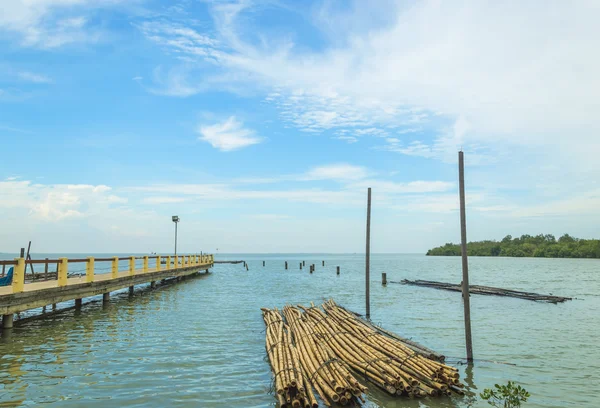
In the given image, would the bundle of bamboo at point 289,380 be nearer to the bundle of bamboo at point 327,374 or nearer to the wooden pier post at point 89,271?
the bundle of bamboo at point 327,374

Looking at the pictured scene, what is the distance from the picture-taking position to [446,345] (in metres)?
13.8

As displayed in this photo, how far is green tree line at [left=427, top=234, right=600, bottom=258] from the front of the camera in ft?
426

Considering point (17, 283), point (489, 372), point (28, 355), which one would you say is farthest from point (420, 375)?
point (17, 283)

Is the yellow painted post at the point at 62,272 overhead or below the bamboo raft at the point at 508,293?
overhead

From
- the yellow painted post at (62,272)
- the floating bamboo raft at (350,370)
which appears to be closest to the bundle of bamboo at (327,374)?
the floating bamboo raft at (350,370)

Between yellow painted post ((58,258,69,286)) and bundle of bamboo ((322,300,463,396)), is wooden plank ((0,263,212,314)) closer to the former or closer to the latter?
yellow painted post ((58,258,69,286))

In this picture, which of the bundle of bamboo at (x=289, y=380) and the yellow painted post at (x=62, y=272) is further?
the yellow painted post at (x=62, y=272)

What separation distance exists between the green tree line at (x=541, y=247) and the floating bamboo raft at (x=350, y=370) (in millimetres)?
143273

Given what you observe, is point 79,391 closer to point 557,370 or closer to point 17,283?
point 17,283

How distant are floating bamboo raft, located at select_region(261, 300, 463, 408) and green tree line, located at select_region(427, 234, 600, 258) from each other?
143 m

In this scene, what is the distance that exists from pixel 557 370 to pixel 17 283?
1614 centimetres

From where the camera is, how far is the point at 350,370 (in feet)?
30.7

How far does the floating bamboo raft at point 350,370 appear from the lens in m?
7.62

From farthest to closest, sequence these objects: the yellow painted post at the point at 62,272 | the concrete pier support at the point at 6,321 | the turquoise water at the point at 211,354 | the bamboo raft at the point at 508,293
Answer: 1. the bamboo raft at the point at 508,293
2. the yellow painted post at the point at 62,272
3. the concrete pier support at the point at 6,321
4. the turquoise water at the point at 211,354
